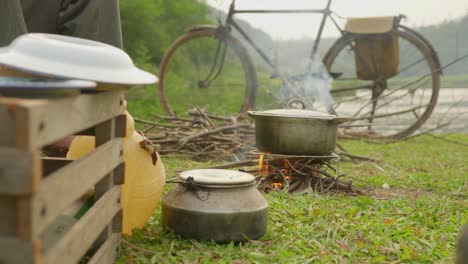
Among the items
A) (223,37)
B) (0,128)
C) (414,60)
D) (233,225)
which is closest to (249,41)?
(223,37)

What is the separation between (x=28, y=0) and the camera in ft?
11.6

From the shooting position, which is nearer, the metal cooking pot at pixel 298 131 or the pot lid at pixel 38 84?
the pot lid at pixel 38 84

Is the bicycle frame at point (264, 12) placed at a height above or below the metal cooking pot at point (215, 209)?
above

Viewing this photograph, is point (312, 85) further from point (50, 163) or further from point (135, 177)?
point (50, 163)

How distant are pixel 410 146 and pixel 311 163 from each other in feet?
10.7

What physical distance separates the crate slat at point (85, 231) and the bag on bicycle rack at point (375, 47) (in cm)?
570

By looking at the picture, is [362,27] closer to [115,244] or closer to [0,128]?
[115,244]

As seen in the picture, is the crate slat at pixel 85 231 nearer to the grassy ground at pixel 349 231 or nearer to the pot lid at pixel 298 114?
the grassy ground at pixel 349 231

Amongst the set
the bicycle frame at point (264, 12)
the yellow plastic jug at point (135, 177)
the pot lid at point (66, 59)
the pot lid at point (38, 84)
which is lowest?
the yellow plastic jug at point (135, 177)

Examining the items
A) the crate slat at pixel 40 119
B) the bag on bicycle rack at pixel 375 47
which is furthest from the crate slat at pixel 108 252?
the bag on bicycle rack at pixel 375 47

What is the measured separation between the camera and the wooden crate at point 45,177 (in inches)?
47.4

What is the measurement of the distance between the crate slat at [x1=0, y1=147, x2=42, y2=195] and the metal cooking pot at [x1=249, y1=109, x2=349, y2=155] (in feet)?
8.12

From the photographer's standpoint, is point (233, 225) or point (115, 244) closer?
point (115, 244)

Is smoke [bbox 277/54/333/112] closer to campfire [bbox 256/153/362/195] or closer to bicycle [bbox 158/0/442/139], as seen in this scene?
bicycle [bbox 158/0/442/139]
